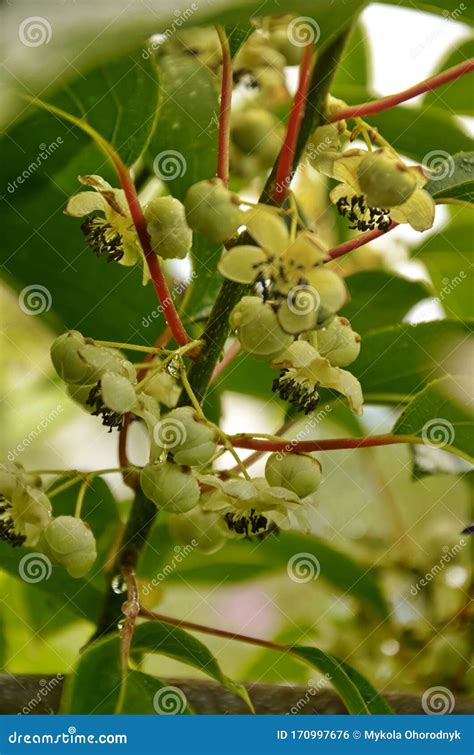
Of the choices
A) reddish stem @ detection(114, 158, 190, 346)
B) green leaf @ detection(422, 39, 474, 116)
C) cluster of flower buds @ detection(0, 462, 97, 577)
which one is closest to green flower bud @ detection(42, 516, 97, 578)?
cluster of flower buds @ detection(0, 462, 97, 577)

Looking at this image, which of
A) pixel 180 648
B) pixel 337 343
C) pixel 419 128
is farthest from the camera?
pixel 419 128

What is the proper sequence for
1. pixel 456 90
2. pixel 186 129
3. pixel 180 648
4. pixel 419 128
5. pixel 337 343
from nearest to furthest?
pixel 337 343, pixel 180 648, pixel 186 129, pixel 419 128, pixel 456 90

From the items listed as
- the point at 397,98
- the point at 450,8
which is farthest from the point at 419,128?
the point at 397,98

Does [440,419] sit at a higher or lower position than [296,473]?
higher

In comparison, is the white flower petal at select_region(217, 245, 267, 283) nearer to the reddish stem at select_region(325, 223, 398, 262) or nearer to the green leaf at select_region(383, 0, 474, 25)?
the reddish stem at select_region(325, 223, 398, 262)

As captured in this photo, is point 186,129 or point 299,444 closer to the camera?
point 299,444

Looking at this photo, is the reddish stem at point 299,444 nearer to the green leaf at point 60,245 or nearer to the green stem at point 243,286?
the green stem at point 243,286

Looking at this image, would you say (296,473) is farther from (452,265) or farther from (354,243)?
(452,265)

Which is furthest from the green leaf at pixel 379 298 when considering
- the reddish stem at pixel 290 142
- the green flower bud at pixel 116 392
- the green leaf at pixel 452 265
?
the green flower bud at pixel 116 392
